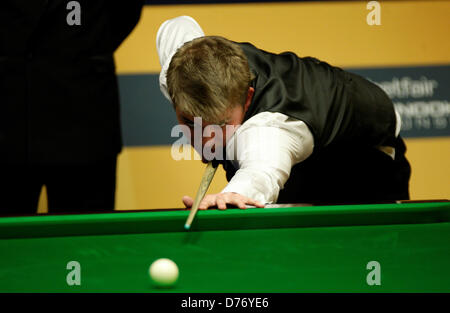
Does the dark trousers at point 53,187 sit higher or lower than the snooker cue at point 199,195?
higher

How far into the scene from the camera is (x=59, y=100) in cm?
288

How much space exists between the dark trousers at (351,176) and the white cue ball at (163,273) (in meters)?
1.26

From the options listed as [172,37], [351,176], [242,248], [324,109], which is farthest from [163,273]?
[351,176]

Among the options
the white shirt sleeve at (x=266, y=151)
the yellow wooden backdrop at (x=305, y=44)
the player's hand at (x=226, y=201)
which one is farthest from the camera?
the yellow wooden backdrop at (x=305, y=44)

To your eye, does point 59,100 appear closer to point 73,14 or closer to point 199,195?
point 73,14

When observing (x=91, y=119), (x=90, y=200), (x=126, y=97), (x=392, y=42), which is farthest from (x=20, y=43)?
(x=392, y=42)

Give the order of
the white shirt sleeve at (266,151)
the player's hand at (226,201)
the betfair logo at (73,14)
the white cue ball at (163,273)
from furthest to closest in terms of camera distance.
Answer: the betfair logo at (73,14)
the white shirt sleeve at (266,151)
the player's hand at (226,201)
the white cue ball at (163,273)

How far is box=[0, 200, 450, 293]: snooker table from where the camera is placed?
4.39 feet

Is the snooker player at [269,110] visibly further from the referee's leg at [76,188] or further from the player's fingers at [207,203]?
the referee's leg at [76,188]

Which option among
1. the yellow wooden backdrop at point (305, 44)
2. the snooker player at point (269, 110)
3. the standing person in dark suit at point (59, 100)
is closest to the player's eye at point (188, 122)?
the snooker player at point (269, 110)

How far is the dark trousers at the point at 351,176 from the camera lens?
2527mm

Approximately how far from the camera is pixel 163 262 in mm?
1330

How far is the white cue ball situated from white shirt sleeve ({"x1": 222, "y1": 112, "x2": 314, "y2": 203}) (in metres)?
0.50

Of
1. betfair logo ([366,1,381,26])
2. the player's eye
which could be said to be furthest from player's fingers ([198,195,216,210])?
betfair logo ([366,1,381,26])
